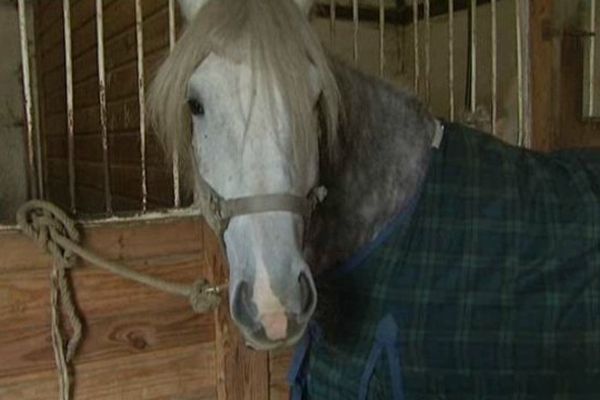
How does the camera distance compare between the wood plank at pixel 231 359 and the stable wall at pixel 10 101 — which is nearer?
the wood plank at pixel 231 359

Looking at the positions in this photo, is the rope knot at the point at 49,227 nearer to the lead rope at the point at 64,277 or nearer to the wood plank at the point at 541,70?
the lead rope at the point at 64,277

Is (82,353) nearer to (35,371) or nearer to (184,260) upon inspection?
(35,371)

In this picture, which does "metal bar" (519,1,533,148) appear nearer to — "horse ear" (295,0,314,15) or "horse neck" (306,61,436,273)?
"horse neck" (306,61,436,273)

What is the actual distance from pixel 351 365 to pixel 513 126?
1.12 meters

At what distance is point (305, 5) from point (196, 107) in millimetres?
234

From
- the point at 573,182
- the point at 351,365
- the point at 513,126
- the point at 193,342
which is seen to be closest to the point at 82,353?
the point at 193,342

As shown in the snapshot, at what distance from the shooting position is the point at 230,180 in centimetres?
83

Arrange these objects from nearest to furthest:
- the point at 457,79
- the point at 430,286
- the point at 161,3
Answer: the point at 430,286 < the point at 161,3 < the point at 457,79

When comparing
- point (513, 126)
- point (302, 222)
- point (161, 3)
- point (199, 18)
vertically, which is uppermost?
point (161, 3)

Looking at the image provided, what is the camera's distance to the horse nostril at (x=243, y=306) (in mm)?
777

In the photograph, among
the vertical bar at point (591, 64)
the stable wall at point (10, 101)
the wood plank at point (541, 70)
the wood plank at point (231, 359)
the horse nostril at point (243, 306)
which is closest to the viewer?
the horse nostril at point (243, 306)

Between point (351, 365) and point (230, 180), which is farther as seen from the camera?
point (351, 365)

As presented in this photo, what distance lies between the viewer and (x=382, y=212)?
98 cm

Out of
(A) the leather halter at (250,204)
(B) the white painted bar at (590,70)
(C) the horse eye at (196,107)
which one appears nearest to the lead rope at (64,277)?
(A) the leather halter at (250,204)
